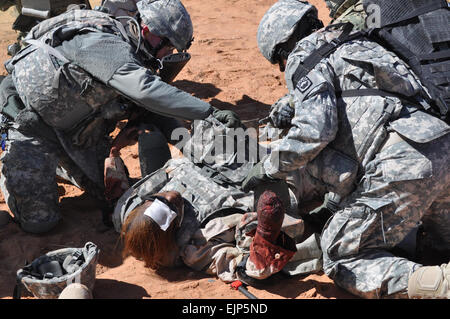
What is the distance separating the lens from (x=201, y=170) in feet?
15.5

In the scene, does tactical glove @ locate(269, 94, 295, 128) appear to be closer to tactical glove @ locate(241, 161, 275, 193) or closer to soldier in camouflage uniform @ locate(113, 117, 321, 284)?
soldier in camouflage uniform @ locate(113, 117, 321, 284)

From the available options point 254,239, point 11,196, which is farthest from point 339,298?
point 11,196

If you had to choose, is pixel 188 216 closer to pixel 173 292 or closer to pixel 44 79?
pixel 173 292

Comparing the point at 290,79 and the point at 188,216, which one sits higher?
the point at 290,79

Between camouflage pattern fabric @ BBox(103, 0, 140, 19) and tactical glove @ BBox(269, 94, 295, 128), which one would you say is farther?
camouflage pattern fabric @ BBox(103, 0, 140, 19)

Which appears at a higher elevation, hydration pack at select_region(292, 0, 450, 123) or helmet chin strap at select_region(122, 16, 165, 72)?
hydration pack at select_region(292, 0, 450, 123)

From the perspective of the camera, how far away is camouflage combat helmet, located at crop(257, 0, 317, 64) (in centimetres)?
428

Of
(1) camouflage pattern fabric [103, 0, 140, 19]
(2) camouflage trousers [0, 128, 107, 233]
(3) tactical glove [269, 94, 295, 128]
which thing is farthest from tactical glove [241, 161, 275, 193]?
(1) camouflage pattern fabric [103, 0, 140, 19]

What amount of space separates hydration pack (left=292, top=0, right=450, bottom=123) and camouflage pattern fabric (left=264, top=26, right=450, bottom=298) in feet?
0.17

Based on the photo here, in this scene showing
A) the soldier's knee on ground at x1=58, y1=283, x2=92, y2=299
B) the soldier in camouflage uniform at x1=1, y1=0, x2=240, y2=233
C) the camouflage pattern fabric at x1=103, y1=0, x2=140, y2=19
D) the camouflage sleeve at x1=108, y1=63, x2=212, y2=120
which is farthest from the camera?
the camouflage pattern fabric at x1=103, y1=0, x2=140, y2=19

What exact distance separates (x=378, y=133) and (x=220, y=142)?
1.41 m

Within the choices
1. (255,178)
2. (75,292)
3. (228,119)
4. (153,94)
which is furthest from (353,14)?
(75,292)

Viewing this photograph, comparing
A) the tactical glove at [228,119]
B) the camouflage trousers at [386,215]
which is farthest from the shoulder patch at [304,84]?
the tactical glove at [228,119]

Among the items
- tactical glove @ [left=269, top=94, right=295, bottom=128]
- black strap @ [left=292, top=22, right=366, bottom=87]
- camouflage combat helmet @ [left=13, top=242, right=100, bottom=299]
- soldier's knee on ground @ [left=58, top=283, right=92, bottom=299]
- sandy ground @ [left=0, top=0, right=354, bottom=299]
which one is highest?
black strap @ [left=292, top=22, right=366, bottom=87]
